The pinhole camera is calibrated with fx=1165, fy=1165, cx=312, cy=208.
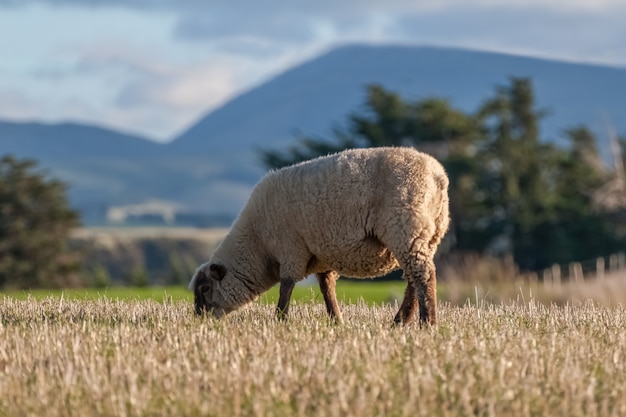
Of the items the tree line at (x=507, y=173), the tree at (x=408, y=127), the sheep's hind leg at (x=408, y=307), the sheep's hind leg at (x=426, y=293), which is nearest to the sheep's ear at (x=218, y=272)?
the sheep's hind leg at (x=408, y=307)

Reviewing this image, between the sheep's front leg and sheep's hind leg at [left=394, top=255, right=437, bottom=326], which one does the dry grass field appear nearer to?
sheep's hind leg at [left=394, top=255, right=437, bottom=326]

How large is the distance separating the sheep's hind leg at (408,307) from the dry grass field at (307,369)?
857mm

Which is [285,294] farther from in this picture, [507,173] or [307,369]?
[507,173]

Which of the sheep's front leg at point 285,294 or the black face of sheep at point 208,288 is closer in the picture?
the sheep's front leg at point 285,294

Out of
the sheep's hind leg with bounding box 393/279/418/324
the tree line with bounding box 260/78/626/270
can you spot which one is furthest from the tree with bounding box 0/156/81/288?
the sheep's hind leg with bounding box 393/279/418/324

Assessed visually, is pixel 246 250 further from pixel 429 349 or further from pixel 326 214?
pixel 429 349

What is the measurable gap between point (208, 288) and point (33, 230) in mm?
45947

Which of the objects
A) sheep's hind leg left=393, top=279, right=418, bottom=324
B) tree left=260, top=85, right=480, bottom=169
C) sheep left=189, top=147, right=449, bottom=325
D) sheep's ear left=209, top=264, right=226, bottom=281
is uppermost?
tree left=260, top=85, right=480, bottom=169

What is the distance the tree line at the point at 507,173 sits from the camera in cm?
5484

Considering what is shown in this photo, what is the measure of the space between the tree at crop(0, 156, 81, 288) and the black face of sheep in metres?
40.1

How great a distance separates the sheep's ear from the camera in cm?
1204

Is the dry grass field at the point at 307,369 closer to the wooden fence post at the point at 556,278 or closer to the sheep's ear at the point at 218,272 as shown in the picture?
the sheep's ear at the point at 218,272

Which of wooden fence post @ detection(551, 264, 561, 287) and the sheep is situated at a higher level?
the sheep

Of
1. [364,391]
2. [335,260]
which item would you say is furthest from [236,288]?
[364,391]
